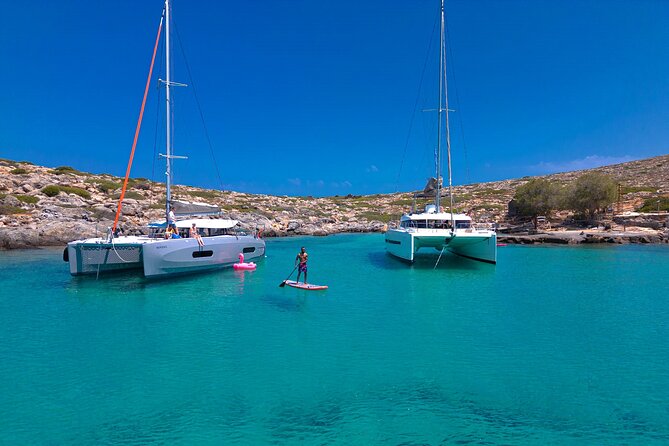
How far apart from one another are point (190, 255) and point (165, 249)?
1.66 metres

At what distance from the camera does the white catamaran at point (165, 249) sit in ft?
67.7

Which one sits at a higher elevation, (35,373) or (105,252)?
(105,252)

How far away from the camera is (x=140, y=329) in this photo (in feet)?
41.8

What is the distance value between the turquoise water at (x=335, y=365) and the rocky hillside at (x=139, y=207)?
517 inches

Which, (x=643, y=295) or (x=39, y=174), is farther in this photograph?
(x=39, y=174)

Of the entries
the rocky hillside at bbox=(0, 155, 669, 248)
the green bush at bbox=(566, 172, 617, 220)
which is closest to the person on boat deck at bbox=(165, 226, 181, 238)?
the rocky hillside at bbox=(0, 155, 669, 248)

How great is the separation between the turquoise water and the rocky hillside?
13122 millimetres

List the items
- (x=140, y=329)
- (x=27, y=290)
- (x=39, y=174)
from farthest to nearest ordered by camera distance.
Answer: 1. (x=39, y=174)
2. (x=27, y=290)
3. (x=140, y=329)

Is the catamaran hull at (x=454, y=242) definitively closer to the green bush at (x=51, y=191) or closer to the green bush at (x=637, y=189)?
the green bush at (x=51, y=191)

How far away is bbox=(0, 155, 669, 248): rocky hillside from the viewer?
36.5 metres

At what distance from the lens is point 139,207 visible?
48.2 metres

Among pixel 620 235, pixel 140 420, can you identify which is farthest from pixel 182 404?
pixel 620 235

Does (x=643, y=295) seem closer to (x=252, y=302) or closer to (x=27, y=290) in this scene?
(x=252, y=302)

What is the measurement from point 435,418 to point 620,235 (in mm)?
44956
